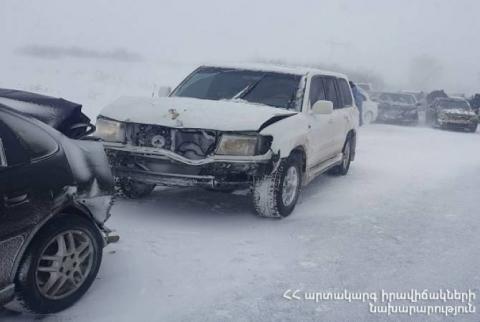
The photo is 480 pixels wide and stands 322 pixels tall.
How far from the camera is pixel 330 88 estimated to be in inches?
296

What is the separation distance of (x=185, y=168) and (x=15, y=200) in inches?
89.0

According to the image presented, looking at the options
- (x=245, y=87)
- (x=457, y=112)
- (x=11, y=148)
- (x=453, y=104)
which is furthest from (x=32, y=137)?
(x=453, y=104)

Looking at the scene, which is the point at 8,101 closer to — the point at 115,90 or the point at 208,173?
the point at 208,173

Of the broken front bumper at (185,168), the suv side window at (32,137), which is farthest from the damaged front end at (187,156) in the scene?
the suv side window at (32,137)

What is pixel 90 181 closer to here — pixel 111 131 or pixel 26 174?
pixel 26 174

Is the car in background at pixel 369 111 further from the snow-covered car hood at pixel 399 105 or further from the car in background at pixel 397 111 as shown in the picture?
the snow-covered car hood at pixel 399 105

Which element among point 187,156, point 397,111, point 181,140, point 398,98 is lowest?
point 397,111

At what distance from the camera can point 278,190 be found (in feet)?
17.5

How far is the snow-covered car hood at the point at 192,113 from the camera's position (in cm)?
500

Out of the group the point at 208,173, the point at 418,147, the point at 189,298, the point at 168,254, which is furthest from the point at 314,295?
the point at 418,147

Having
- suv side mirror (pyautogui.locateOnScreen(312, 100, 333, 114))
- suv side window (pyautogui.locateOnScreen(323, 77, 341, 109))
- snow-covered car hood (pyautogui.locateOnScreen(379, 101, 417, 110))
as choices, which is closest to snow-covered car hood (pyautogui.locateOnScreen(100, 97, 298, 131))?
suv side mirror (pyautogui.locateOnScreen(312, 100, 333, 114))

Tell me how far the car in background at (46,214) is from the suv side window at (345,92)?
537 centimetres

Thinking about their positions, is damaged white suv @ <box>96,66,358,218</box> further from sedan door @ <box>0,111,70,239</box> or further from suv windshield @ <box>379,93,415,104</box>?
suv windshield @ <box>379,93,415,104</box>

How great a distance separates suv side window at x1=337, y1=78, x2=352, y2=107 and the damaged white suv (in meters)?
2.03
